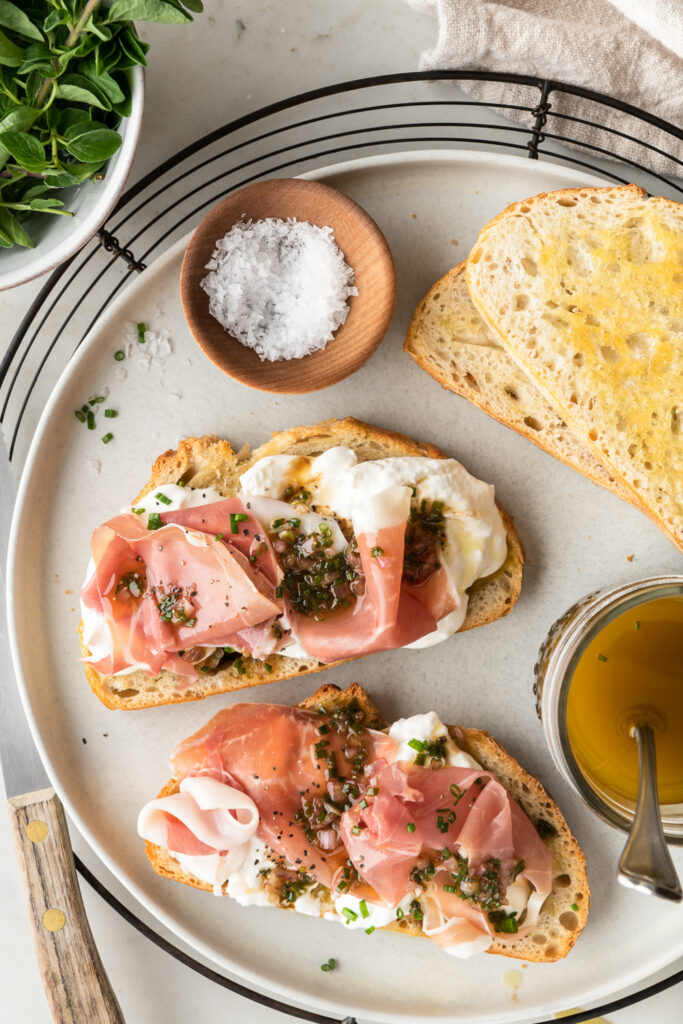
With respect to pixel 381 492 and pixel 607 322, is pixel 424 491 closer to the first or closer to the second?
pixel 381 492

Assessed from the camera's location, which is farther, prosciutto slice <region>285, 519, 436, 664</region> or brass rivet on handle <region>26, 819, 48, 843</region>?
brass rivet on handle <region>26, 819, 48, 843</region>

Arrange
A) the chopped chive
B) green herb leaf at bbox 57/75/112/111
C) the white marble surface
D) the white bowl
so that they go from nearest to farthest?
green herb leaf at bbox 57/75/112/111
the white bowl
the chopped chive
the white marble surface

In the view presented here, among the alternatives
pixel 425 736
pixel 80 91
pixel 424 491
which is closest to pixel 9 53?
pixel 80 91

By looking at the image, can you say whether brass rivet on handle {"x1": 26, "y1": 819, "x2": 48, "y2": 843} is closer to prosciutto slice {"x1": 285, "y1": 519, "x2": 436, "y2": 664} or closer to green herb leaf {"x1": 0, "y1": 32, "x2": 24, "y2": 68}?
prosciutto slice {"x1": 285, "y1": 519, "x2": 436, "y2": 664}

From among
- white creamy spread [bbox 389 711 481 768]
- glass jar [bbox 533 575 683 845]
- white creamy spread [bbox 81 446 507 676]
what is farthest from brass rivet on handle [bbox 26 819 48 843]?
glass jar [bbox 533 575 683 845]

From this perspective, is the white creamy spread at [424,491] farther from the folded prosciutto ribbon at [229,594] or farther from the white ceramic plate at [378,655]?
the white ceramic plate at [378,655]

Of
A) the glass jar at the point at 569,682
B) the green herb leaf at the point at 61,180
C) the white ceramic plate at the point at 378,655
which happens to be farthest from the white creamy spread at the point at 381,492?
the green herb leaf at the point at 61,180
